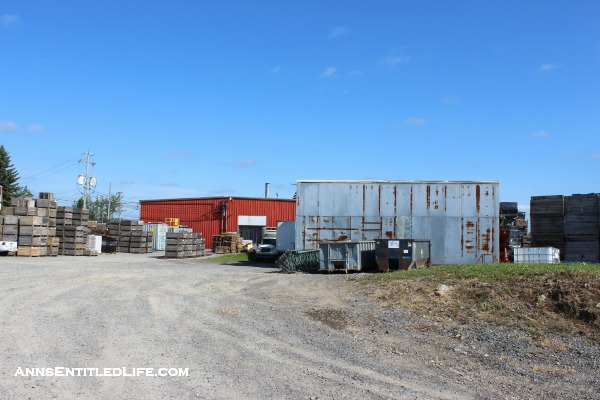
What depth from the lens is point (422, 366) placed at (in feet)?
26.1

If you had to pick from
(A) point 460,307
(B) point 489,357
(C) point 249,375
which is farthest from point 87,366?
(A) point 460,307

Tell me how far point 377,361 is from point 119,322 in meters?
5.60

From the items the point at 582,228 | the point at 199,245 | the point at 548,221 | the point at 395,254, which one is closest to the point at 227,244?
the point at 199,245

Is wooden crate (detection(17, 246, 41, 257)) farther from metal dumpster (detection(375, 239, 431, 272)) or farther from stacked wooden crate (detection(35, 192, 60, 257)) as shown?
metal dumpster (detection(375, 239, 431, 272))

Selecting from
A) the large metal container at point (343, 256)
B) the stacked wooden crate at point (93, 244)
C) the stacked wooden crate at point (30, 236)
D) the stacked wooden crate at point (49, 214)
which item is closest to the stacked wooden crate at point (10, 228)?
the stacked wooden crate at point (30, 236)

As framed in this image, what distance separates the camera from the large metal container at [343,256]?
75.2 ft

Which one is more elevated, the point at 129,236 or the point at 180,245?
the point at 129,236

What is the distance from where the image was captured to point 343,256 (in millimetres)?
23000

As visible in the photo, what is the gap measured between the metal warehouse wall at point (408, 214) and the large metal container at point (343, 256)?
473 cm

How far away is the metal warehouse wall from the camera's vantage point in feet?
88.4

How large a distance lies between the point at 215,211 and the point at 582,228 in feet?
110

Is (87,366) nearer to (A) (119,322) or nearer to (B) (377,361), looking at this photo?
(A) (119,322)

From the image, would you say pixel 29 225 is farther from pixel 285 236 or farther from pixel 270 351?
pixel 270 351

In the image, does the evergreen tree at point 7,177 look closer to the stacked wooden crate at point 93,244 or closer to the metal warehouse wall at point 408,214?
the stacked wooden crate at point 93,244
